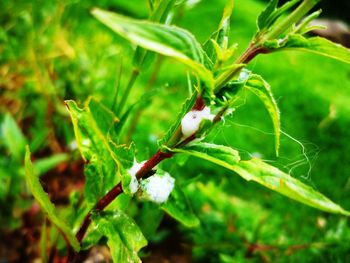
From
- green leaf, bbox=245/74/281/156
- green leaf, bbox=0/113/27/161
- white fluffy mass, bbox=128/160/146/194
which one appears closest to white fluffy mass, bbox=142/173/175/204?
white fluffy mass, bbox=128/160/146/194

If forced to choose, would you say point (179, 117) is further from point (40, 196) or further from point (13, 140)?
point (13, 140)

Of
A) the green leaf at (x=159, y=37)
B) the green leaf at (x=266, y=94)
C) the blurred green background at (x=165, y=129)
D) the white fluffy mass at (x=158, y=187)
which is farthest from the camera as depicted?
the blurred green background at (x=165, y=129)

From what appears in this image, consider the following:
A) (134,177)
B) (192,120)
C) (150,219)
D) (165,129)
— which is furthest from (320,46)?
(165,129)

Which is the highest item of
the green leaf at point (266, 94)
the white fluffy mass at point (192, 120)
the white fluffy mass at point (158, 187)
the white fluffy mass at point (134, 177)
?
the green leaf at point (266, 94)

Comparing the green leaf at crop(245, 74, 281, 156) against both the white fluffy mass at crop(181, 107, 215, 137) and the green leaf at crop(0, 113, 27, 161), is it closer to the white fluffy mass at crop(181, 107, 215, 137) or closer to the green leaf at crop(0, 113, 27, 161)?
the white fluffy mass at crop(181, 107, 215, 137)

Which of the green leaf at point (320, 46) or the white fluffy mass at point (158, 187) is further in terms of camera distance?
the white fluffy mass at point (158, 187)

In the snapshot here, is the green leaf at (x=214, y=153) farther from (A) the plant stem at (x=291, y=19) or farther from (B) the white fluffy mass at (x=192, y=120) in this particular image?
(A) the plant stem at (x=291, y=19)

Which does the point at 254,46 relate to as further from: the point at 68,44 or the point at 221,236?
the point at 68,44

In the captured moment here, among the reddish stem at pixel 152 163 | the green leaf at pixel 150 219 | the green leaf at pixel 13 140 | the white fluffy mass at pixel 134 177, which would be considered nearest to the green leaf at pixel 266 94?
the reddish stem at pixel 152 163
